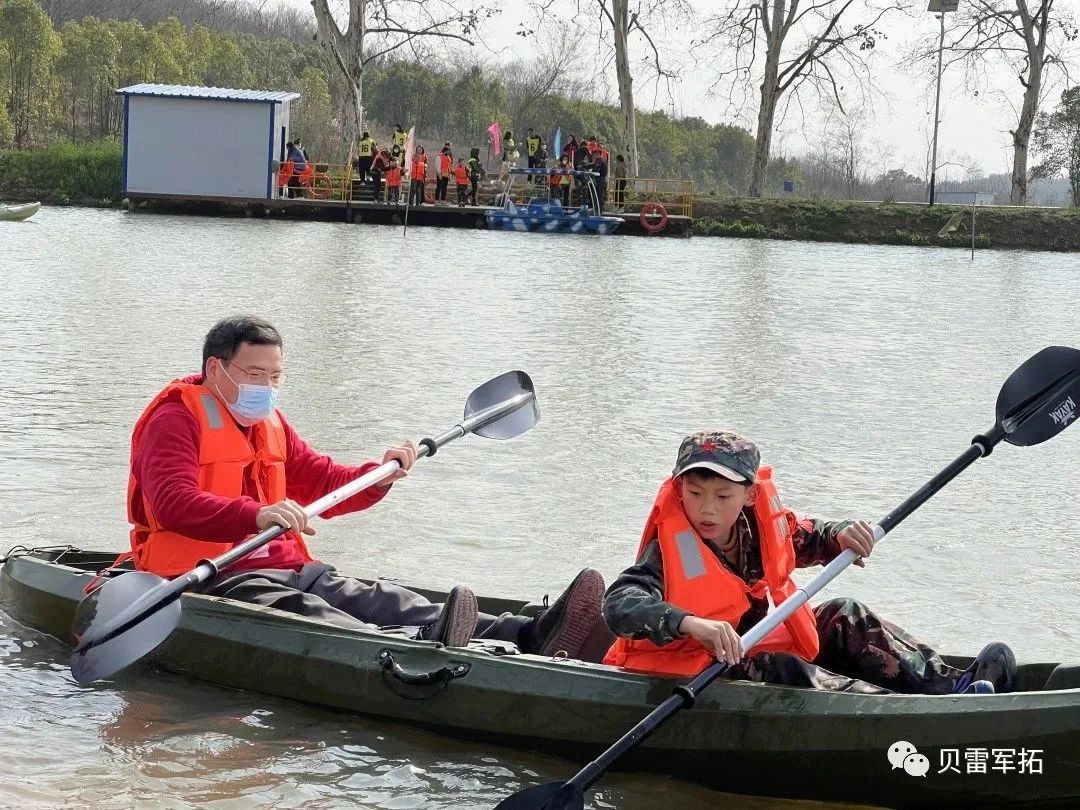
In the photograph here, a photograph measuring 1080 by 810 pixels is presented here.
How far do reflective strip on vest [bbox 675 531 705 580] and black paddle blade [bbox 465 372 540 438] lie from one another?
85.2 inches

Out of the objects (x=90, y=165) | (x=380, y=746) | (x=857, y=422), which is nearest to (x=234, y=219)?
(x=90, y=165)

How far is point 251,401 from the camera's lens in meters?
4.68

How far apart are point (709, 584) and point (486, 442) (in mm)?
5367

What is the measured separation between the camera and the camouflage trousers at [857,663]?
403 cm

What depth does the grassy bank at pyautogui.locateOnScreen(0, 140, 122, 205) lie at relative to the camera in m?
35.8

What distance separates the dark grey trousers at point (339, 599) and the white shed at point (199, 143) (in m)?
27.5

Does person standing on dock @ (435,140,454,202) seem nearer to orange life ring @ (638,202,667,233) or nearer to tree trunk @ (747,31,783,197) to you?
orange life ring @ (638,202,667,233)

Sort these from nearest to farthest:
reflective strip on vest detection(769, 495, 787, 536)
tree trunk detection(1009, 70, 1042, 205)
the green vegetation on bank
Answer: reflective strip on vest detection(769, 495, 787, 536) < tree trunk detection(1009, 70, 1042, 205) < the green vegetation on bank

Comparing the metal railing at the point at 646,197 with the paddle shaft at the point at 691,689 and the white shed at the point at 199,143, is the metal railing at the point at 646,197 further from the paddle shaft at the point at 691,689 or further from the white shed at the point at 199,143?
the paddle shaft at the point at 691,689

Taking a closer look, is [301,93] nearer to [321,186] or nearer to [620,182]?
[321,186]

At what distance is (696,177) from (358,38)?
48.2 m

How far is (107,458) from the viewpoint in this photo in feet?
26.9

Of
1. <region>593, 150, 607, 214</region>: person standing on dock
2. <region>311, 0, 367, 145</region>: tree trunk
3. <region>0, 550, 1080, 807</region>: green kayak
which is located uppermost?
<region>311, 0, 367, 145</region>: tree trunk

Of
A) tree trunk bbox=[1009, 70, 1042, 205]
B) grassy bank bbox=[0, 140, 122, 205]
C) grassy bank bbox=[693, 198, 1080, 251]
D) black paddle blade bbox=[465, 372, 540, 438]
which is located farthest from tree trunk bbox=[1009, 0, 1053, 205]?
black paddle blade bbox=[465, 372, 540, 438]
